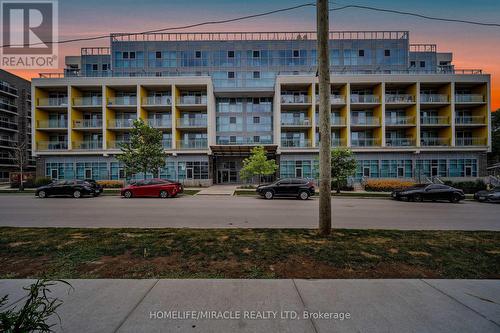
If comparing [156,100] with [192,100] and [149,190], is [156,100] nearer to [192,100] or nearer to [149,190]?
[192,100]

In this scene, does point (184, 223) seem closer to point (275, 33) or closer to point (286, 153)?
point (286, 153)

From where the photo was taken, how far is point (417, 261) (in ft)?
15.7

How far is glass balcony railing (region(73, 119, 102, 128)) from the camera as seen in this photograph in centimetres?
3266

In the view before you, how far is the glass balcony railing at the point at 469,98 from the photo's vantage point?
105 feet

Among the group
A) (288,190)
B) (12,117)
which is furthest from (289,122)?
(12,117)

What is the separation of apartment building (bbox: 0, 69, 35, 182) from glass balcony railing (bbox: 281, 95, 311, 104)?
188ft

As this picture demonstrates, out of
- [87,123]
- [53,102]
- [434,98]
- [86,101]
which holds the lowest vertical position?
[87,123]

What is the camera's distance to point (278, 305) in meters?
3.22

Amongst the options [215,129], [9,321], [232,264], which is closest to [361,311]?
[232,264]

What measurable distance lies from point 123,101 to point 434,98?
47159 millimetres

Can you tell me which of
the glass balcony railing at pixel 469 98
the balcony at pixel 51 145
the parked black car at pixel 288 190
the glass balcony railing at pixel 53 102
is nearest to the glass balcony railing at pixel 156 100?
the glass balcony railing at pixel 53 102

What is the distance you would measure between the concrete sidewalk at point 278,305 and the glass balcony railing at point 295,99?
105 feet

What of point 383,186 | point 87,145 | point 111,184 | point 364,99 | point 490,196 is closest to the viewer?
point 490,196

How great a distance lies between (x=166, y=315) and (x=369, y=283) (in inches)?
134
